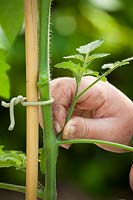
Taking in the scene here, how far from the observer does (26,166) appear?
1.70 ft

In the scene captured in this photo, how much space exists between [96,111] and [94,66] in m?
0.81

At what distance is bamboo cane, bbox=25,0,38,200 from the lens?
494 mm

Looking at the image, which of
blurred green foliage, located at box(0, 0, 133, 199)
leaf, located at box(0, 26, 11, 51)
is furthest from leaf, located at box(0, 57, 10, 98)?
blurred green foliage, located at box(0, 0, 133, 199)

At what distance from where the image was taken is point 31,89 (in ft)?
1.66

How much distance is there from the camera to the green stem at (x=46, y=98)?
488mm

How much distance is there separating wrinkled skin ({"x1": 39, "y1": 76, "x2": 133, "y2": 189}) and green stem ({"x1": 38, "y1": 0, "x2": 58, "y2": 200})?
30 mm

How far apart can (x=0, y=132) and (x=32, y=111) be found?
1037mm

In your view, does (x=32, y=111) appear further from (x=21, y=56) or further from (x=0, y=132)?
(x=0, y=132)

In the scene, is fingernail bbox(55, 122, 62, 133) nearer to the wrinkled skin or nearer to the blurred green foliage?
the wrinkled skin

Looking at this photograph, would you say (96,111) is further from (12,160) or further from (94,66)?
(94,66)

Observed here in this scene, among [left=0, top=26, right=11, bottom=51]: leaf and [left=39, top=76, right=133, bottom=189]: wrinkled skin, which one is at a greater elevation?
[left=0, top=26, right=11, bottom=51]: leaf

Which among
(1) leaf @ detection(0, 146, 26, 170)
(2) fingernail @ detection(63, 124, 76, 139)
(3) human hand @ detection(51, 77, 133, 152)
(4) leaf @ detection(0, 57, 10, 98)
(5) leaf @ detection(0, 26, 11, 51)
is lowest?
(1) leaf @ detection(0, 146, 26, 170)

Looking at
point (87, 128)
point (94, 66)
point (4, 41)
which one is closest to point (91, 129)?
point (87, 128)

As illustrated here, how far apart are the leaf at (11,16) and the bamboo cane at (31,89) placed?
4cm
